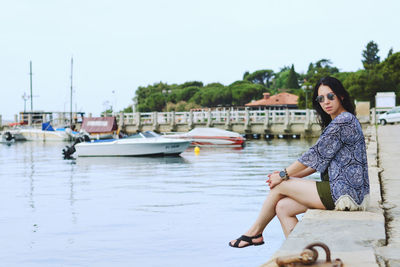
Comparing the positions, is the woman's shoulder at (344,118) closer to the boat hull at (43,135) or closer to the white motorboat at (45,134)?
the white motorboat at (45,134)

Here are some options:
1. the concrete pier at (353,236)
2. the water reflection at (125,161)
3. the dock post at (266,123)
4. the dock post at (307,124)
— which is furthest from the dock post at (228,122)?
the concrete pier at (353,236)

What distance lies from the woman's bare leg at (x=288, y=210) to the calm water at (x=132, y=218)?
179cm

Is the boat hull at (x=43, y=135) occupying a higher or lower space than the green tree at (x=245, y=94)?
lower

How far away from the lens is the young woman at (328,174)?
4.56m

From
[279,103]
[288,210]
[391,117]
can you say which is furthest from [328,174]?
[279,103]

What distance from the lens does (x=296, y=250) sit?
142 inches

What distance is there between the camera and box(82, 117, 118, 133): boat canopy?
148 ft

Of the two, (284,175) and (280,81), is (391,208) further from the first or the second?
(280,81)

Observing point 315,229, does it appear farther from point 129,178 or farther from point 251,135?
point 251,135

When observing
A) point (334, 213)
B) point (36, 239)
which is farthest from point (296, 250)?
point (36, 239)

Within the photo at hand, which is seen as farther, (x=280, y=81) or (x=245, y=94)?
(x=280, y=81)

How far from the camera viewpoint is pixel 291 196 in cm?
475

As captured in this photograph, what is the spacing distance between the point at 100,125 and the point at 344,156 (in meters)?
41.9

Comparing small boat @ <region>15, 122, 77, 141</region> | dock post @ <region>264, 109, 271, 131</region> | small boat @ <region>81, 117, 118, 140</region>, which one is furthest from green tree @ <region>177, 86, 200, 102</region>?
small boat @ <region>81, 117, 118, 140</region>
